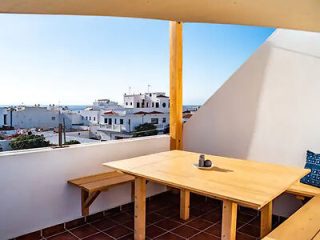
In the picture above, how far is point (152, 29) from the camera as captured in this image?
3852 millimetres

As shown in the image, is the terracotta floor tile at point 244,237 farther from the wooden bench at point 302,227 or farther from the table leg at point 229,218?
the table leg at point 229,218

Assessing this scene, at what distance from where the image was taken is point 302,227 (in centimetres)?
196

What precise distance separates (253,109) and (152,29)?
5.66ft

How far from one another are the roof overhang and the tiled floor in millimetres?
2080

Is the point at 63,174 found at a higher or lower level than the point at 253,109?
lower

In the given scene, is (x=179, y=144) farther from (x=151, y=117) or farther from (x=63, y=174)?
(x=63, y=174)

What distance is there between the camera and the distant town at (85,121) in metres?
2.69

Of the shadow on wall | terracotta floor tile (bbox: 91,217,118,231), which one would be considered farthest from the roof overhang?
terracotta floor tile (bbox: 91,217,118,231)

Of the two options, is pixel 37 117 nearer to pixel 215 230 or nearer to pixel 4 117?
pixel 4 117

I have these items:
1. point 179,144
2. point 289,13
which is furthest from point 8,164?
point 289,13

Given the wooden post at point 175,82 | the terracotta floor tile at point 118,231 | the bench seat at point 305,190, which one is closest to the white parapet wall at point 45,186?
the terracotta floor tile at point 118,231

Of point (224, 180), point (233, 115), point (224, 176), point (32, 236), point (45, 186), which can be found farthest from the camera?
point (233, 115)

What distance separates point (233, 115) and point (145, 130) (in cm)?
120

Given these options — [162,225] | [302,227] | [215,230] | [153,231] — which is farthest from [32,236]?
[302,227]
